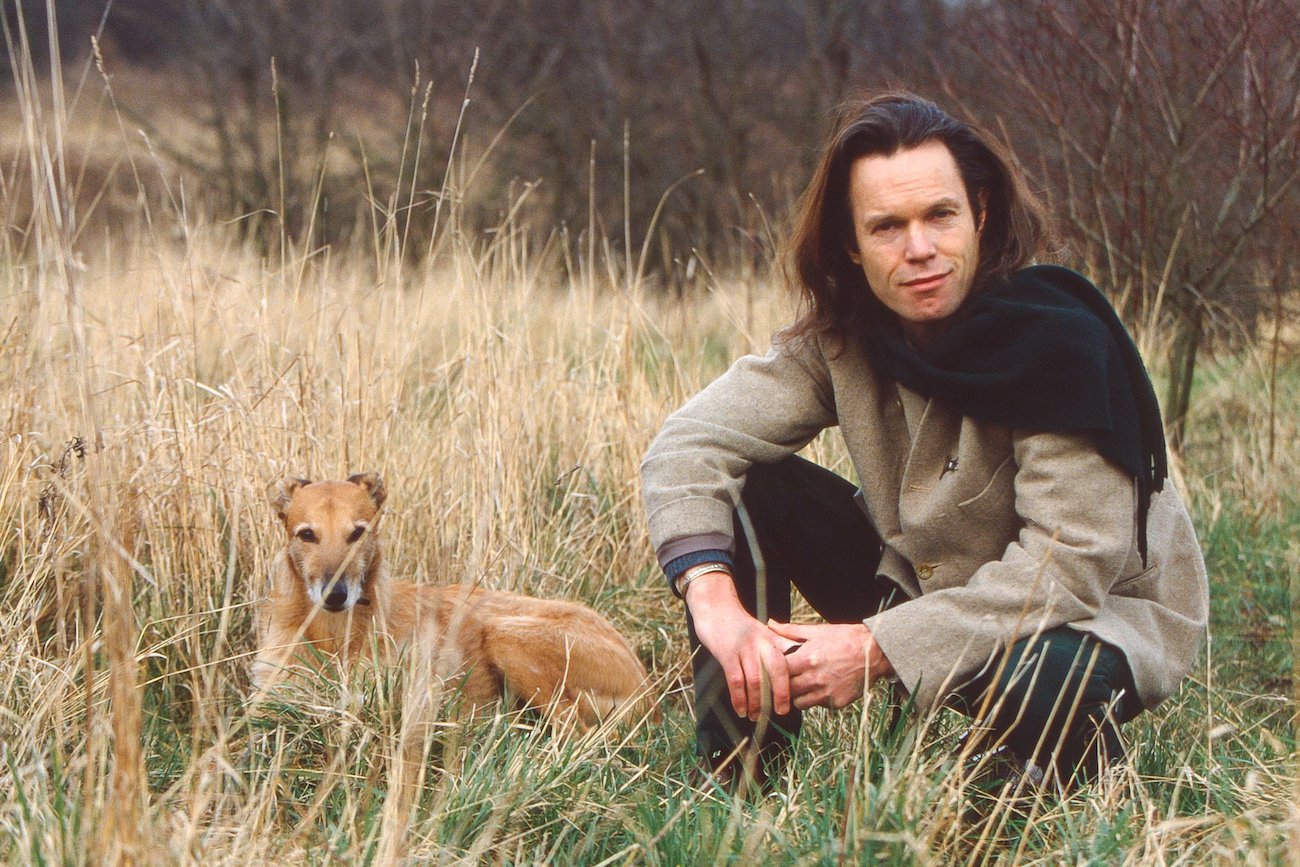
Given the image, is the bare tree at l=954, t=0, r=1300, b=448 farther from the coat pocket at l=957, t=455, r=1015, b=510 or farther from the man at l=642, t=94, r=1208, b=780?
the coat pocket at l=957, t=455, r=1015, b=510

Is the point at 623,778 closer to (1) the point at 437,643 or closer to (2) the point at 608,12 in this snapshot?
(1) the point at 437,643

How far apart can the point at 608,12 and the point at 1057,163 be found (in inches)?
403

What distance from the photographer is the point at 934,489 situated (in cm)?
290

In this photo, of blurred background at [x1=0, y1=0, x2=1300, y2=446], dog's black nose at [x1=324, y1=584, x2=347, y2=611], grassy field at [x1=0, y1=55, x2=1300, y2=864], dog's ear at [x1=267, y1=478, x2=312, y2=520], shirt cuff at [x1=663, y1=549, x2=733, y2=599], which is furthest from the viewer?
blurred background at [x1=0, y1=0, x2=1300, y2=446]

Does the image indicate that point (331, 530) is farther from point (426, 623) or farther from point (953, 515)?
point (953, 515)

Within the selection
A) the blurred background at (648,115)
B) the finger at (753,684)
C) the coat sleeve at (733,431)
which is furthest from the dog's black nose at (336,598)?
the blurred background at (648,115)

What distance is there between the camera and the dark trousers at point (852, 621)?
8.25ft

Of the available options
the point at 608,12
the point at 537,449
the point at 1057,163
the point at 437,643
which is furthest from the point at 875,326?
the point at 608,12

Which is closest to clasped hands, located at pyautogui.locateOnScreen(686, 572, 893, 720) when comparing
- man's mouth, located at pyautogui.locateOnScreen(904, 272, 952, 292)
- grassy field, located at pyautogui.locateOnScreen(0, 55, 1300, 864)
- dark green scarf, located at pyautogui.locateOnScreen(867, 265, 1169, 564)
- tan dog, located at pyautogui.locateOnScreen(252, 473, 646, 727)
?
grassy field, located at pyautogui.locateOnScreen(0, 55, 1300, 864)

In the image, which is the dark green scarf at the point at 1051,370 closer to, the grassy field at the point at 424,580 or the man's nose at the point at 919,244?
the man's nose at the point at 919,244

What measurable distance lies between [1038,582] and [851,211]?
984 mm

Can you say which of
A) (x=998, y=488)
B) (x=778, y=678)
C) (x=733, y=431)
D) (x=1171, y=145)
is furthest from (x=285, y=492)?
(x=1171, y=145)

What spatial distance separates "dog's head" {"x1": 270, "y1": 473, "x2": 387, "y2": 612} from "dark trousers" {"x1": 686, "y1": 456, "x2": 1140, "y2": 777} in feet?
3.52

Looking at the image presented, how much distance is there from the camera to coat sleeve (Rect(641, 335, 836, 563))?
9.84 ft
